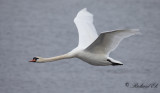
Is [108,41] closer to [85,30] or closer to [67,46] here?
[85,30]

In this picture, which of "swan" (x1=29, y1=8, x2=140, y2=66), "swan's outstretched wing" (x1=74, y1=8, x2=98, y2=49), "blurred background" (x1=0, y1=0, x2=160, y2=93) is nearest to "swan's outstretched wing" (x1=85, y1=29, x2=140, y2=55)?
"swan" (x1=29, y1=8, x2=140, y2=66)

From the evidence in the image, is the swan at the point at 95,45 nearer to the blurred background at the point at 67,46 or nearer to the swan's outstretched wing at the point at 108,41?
the swan's outstretched wing at the point at 108,41

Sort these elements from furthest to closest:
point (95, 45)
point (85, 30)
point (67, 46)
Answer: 1. point (67, 46)
2. point (85, 30)
3. point (95, 45)

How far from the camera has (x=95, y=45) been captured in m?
8.80

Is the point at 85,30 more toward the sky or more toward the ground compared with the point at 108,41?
more toward the sky

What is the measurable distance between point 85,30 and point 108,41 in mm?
1706

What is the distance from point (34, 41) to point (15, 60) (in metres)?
1.67

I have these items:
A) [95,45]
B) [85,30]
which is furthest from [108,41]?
[85,30]

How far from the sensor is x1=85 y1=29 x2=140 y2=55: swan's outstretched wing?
8.06 m

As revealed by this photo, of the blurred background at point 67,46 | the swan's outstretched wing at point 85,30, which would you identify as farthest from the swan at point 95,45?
the blurred background at point 67,46

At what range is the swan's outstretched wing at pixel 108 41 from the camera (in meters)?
8.06

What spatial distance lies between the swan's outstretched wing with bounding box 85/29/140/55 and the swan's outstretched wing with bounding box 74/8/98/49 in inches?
25.1

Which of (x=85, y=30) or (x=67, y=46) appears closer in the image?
(x=85, y=30)

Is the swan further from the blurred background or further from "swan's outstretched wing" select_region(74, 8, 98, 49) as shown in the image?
the blurred background
